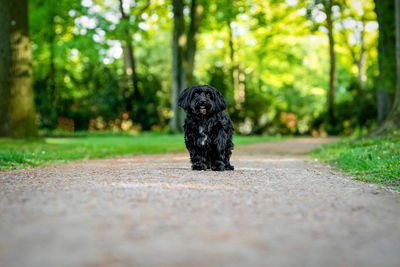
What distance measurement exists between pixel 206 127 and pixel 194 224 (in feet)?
11.7

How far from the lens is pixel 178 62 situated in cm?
2464

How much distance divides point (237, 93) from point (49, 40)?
1247 centimetres

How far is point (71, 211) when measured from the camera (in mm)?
3922

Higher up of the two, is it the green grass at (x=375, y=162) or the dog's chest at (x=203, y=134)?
the dog's chest at (x=203, y=134)

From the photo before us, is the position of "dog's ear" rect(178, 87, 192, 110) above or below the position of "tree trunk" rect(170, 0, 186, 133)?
below

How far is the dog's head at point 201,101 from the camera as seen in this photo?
674cm

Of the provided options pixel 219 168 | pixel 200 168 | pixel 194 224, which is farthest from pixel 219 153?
pixel 194 224

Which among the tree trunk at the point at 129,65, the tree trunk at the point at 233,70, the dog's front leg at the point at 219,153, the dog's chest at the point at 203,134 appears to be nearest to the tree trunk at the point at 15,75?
the dog's front leg at the point at 219,153

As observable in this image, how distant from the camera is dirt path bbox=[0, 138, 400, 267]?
9.11ft

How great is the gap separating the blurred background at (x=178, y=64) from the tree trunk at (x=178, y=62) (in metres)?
0.05

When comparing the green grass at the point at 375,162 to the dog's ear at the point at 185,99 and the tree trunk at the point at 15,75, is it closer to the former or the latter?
the dog's ear at the point at 185,99

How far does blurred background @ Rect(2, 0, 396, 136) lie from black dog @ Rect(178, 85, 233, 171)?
1090 centimetres

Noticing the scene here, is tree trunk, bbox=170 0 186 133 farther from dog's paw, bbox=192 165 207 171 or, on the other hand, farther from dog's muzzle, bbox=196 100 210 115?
dog's muzzle, bbox=196 100 210 115

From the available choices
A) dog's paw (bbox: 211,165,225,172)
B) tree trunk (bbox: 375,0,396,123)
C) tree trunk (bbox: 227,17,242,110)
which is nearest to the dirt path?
dog's paw (bbox: 211,165,225,172)
